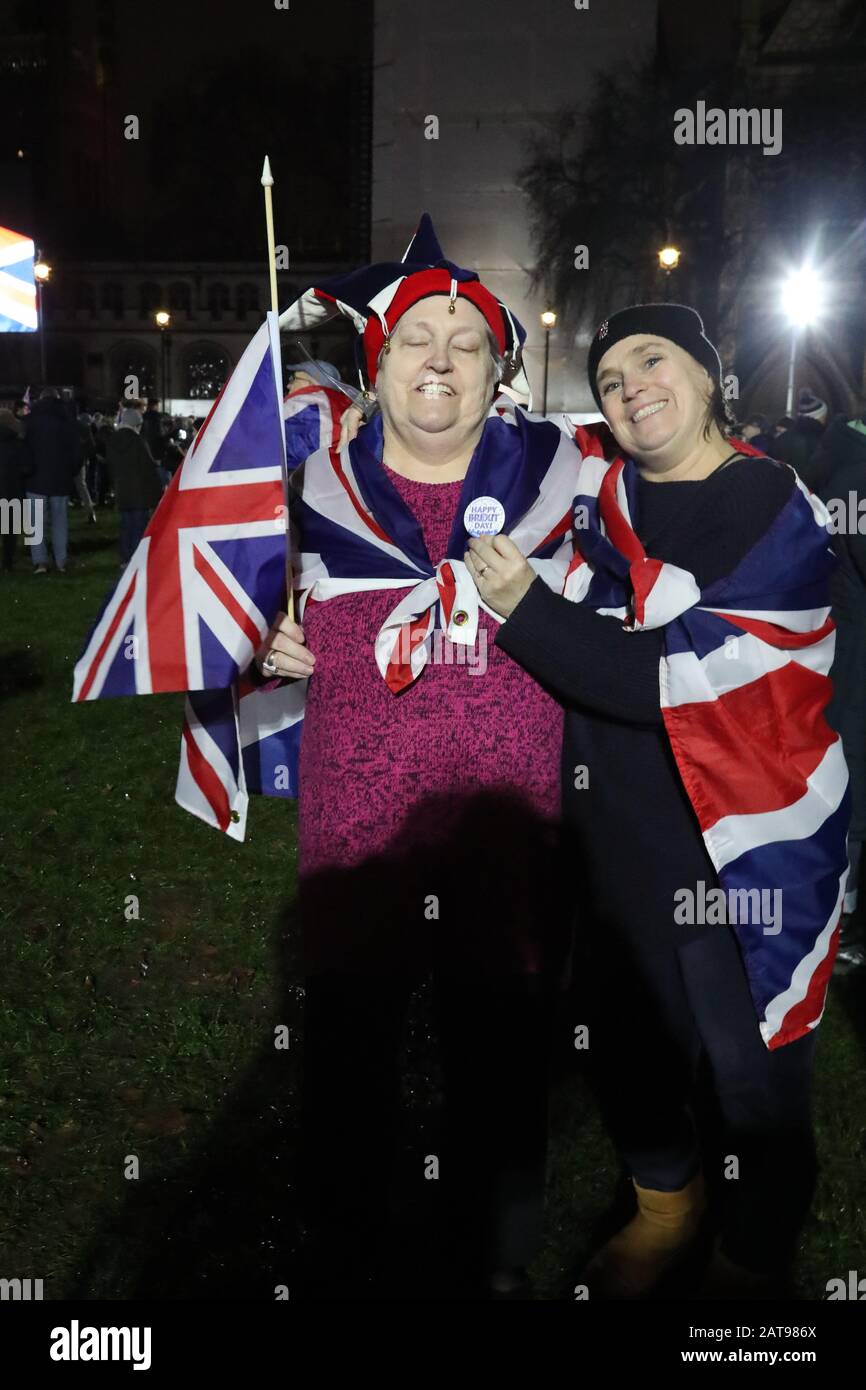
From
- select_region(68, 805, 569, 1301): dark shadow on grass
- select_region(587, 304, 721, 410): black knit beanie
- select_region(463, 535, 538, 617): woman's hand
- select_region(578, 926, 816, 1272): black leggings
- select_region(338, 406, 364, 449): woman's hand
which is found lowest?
select_region(68, 805, 569, 1301): dark shadow on grass

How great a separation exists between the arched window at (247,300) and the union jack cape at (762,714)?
3137 inches

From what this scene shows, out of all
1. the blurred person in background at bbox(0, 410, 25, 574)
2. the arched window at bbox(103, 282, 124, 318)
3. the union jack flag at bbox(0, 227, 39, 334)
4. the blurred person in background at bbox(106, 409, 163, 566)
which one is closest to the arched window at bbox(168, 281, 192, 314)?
the arched window at bbox(103, 282, 124, 318)

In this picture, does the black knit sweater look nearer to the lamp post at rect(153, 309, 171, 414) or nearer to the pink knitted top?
the pink knitted top

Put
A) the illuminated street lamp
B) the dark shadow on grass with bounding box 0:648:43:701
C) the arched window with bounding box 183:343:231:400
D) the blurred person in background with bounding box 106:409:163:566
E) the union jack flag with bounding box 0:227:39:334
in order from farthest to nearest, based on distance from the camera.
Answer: the arched window with bounding box 183:343:231:400
the illuminated street lamp
the union jack flag with bounding box 0:227:39:334
the blurred person in background with bounding box 106:409:163:566
the dark shadow on grass with bounding box 0:648:43:701

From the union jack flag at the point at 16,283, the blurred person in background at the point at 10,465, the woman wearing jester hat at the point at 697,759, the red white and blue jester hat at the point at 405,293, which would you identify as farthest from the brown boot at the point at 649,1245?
the union jack flag at the point at 16,283

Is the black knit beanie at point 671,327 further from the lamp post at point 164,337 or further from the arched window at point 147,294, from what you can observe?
the arched window at point 147,294

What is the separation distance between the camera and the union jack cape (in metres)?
2.35

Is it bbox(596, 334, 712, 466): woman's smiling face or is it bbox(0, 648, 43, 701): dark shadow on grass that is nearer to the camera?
bbox(596, 334, 712, 466): woman's smiling face

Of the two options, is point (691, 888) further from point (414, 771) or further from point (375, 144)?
point (375, 144)

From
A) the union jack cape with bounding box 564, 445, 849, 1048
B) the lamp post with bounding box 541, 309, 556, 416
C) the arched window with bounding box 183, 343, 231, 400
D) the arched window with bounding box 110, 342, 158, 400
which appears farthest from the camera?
the arched window with bounding box 110, 342, 158, 400

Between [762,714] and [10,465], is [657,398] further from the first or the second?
[10,465]

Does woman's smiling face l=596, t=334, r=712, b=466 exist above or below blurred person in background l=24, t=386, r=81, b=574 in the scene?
below

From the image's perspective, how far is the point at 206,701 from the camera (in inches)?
113

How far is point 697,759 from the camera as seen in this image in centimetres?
242
